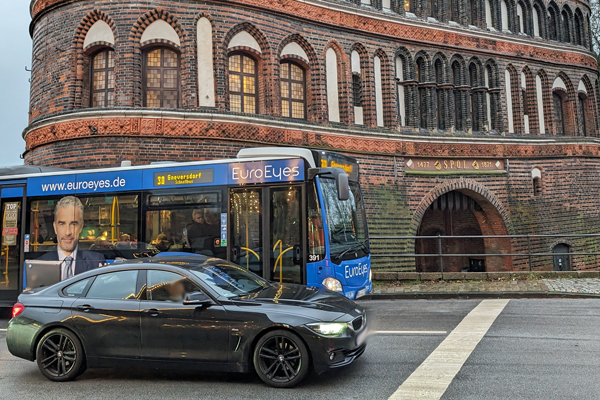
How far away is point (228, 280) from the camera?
20.0 feet

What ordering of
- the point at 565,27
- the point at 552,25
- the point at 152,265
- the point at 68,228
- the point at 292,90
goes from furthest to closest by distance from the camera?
the point at 565,27, the point at 552,25, the point at 292,90, the point at 68,228, the point at 152,265

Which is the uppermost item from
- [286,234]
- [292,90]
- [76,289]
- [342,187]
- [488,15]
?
[488,15]

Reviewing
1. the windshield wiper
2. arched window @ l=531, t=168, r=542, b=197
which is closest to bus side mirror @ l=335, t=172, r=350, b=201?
the windshield wiper

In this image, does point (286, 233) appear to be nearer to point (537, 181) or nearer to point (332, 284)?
point (332, 284)

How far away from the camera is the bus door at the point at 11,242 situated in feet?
33.1

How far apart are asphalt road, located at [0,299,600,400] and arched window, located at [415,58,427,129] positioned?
11425mm

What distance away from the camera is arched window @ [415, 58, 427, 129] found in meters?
18.4

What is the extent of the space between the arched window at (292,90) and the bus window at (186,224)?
23.1ft

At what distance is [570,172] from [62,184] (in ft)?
60.4

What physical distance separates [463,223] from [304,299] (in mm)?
18273

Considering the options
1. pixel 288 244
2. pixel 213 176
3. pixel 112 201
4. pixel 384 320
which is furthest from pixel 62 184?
pixel 384 320

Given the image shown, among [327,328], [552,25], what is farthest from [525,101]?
[327,328]

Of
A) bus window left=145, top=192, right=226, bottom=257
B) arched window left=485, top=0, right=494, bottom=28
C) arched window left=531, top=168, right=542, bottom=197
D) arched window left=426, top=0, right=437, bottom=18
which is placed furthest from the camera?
arched window left=485, top=0, right=494, bottom=28

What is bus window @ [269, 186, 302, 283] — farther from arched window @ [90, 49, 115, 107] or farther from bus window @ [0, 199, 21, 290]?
arched window @ [90, 49, 115, 107]
